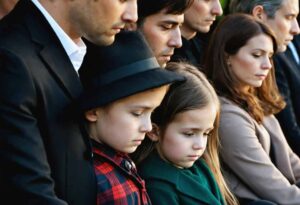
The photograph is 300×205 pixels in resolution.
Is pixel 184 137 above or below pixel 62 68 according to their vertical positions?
below

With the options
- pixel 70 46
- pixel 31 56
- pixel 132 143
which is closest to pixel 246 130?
pixel 132 143

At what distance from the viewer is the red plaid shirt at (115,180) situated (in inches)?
109

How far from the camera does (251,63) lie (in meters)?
4.23

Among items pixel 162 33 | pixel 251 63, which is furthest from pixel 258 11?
pixel 162 33

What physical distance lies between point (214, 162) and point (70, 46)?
46.0 inches

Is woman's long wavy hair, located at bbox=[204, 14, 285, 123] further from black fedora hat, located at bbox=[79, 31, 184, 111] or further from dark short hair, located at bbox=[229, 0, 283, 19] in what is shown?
black fedora hat, located at bbox=[79, 31, 184, 111]

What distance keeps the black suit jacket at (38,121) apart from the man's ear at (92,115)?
142 mm

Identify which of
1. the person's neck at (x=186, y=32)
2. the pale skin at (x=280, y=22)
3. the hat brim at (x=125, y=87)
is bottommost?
the pale skin at (x=280, y=22)

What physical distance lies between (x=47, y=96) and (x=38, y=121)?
0.29ft

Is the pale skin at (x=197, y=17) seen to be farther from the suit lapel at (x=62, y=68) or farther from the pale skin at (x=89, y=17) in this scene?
the suit lapel at (x=62, y=68)

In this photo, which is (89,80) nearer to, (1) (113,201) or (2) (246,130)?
(1) (113,201)

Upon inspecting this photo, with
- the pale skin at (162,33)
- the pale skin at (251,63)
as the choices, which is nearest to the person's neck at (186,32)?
the pale skin at (251,63)

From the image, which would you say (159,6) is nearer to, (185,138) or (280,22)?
(185,138)

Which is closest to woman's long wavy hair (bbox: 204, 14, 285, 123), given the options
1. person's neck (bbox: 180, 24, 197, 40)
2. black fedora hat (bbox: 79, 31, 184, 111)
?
person's neck (bbox: 180, 24, 197, 40)
